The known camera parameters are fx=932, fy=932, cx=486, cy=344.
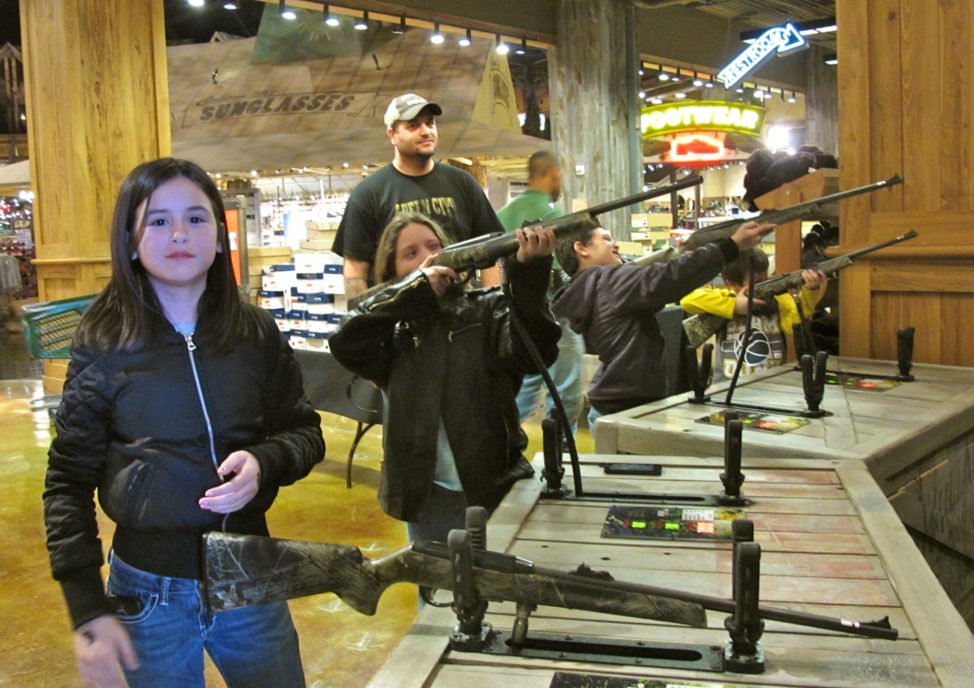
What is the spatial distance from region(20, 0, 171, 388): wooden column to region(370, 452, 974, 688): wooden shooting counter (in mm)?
5884

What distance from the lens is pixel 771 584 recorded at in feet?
4.76

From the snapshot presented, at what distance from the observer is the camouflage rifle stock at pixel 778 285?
12.0 feet

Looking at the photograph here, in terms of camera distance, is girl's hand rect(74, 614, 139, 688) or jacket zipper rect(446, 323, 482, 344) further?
jacket zipper rect(446, 323, 482, 344)

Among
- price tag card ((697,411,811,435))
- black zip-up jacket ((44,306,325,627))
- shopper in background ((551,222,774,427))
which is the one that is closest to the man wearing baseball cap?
shopper in background ((551,222,774,427))

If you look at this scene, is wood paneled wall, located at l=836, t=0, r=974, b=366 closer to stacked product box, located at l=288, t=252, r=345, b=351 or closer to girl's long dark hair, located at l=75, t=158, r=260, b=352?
girl's long dark hair, located at l=75, t=158, r=260, b=352

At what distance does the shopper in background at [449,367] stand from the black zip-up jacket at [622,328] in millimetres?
1097

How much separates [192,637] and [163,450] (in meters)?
0.33

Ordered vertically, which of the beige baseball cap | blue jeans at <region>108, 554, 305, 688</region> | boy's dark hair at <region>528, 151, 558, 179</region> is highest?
the beige baseball cap

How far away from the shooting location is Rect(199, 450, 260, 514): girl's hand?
4.86 feet

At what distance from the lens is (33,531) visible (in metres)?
4.29

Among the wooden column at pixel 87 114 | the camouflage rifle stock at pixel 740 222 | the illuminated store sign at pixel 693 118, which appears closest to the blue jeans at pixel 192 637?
the camouflage rifle stock at pixel 740 222

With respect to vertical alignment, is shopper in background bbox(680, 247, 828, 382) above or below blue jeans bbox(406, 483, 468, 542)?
above

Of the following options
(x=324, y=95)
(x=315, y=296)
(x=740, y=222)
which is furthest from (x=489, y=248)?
(x=324, y=95)

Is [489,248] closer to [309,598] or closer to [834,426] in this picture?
[834,426]
